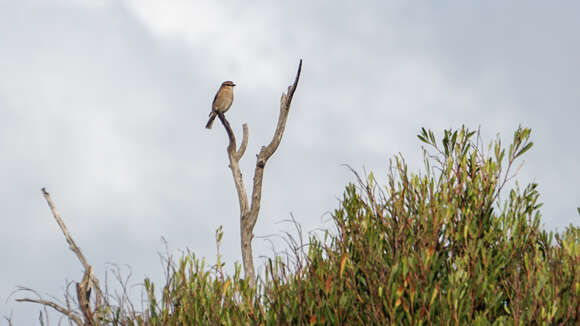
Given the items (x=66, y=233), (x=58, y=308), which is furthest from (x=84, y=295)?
(x=66, y=233)

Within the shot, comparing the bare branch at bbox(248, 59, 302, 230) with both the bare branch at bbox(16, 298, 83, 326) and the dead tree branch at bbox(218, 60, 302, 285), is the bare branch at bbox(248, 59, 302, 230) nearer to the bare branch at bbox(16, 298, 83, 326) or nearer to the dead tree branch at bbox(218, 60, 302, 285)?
the dead tree branch at bbox(218, 60, 302, 285)

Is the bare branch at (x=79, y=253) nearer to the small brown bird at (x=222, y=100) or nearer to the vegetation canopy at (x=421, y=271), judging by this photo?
the vegetation canopy at (x=421, y=271)

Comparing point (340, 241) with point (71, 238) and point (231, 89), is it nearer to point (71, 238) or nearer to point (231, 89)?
point (71, 238)

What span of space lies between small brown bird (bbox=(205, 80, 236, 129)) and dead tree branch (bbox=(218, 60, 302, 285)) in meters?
3.25

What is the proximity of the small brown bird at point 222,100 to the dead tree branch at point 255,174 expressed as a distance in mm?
3248

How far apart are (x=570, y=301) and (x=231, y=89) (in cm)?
1455

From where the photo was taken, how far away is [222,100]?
76.9 ft

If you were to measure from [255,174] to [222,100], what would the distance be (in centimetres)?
523

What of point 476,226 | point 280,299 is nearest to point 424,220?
point 476,226

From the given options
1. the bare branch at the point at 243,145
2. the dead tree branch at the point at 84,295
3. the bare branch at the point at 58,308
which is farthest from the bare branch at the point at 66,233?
the bare branch at the point at 243,145

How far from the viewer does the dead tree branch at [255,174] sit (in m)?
18.3

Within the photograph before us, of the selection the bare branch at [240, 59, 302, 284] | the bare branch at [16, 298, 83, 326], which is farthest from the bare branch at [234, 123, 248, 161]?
the bare branch at [16, 298, 83, 326]

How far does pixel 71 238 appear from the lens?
14.7m

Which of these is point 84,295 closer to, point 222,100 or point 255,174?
point 255,174
